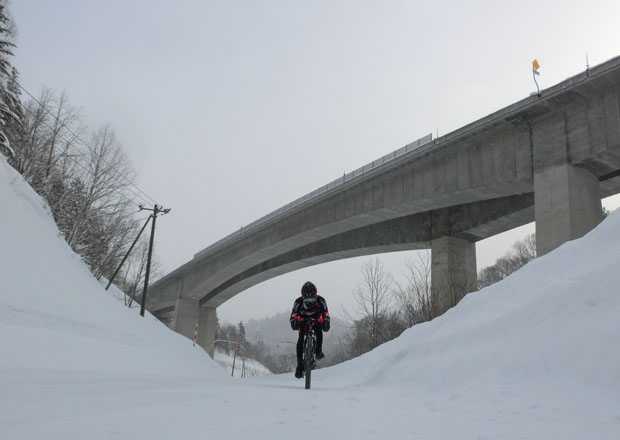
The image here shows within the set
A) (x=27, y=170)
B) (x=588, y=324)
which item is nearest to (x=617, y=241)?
(x=588, y=324)

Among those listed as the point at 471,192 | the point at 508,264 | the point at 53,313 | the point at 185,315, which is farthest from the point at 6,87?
the point at 508,264

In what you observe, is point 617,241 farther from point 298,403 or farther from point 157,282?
point 157,282

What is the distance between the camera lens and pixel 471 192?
1864 centimetres

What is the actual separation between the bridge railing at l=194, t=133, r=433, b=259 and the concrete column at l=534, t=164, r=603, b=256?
233 inches

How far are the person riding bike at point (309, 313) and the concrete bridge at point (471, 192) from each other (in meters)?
10.1

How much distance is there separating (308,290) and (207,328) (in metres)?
43.6

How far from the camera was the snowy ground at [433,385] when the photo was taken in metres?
3.00

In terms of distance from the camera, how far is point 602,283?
481 centimetres

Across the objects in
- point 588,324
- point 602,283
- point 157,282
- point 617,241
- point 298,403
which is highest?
point 157,282

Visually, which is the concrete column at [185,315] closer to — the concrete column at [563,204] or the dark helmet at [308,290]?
the concrete column at [563,204]

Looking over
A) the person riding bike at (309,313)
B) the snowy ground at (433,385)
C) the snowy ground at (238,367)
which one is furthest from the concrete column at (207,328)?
the person riding bike at (309,313)

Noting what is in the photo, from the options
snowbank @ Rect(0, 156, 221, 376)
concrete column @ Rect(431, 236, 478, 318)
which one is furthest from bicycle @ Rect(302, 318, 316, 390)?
concrete column @ Rect(431, 236, 478, 318)

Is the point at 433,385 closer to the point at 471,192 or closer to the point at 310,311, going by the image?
the point at 310,311

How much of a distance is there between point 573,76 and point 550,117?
159 cm
